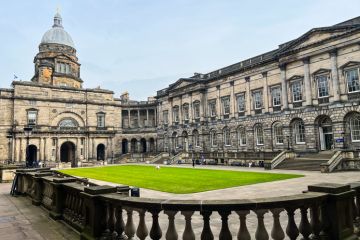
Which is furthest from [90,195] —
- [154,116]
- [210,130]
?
[154,116]

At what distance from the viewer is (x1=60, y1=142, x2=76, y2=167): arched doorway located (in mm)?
59088

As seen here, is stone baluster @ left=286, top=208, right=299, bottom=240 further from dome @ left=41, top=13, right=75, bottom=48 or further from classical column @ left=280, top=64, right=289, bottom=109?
dome @ left=41, top=13, right=75, bottom=48

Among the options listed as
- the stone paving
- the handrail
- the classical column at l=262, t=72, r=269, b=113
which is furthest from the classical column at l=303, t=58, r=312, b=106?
the stone paving

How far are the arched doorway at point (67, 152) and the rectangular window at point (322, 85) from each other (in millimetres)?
46481

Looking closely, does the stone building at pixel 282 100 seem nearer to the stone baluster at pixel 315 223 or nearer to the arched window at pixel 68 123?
the arched window at pixel 68 123

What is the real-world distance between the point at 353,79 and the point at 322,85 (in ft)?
11.4

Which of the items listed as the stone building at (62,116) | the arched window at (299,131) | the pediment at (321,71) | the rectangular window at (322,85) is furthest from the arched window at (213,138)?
the stone building at (62,116)

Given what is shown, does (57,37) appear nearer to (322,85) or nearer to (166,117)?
(166,117)

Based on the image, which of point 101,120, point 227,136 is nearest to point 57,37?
point 101,120

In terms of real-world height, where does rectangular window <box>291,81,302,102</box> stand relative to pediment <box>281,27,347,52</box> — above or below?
below

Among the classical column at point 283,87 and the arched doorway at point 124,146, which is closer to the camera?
the classical column at point 283,87

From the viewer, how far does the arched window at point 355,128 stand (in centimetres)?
2938

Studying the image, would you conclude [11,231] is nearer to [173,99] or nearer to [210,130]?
[210,130]

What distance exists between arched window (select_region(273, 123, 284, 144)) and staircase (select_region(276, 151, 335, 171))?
14.6ft
